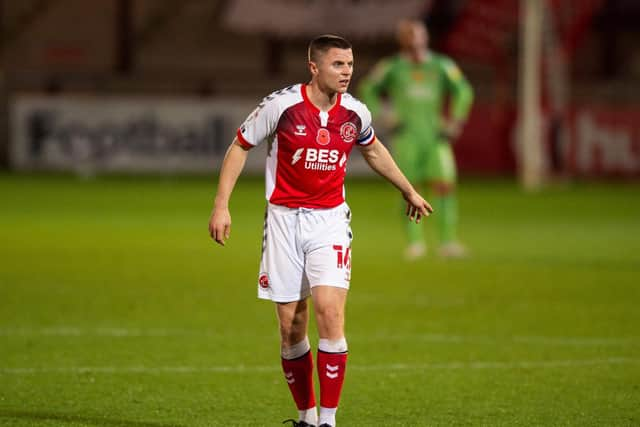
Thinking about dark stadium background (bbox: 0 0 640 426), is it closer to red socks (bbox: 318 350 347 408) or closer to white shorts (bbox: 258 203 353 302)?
red socks (bbox: 318 350 347 408)

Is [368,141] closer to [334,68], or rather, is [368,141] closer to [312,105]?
[312,105]

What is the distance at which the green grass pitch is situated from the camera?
7051 millimetres

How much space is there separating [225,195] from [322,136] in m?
0.55

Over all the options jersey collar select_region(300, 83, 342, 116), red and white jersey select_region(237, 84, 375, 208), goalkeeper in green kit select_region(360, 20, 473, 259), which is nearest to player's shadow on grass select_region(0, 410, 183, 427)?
red and white jersey select_region(237, 84, 375, 208)

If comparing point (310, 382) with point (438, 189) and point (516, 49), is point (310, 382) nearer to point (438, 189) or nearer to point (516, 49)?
point (438, 189)

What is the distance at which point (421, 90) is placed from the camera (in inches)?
575

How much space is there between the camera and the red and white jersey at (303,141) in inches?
249

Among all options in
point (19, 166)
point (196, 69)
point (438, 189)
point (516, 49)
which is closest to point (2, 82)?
point (19, 166)

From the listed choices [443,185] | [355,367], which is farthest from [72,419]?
[443,185]

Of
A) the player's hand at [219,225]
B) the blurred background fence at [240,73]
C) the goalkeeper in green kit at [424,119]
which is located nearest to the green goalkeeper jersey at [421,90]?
the goalkeeper in green kit at [424,119]

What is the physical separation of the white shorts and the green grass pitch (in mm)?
778

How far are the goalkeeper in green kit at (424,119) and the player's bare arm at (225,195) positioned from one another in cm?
813

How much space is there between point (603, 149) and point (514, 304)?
20498 millimetres

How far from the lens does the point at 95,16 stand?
38344 millimetres
